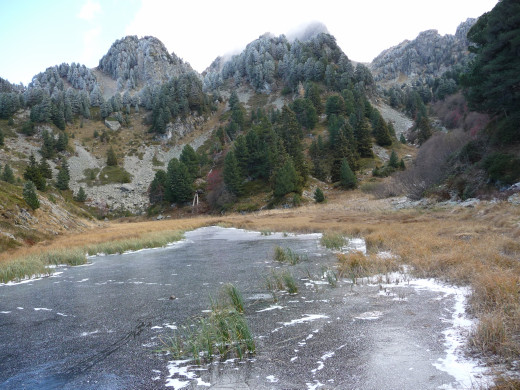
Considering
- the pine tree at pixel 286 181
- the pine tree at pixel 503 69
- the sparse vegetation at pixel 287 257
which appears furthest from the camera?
the pine tree at pixel 286 181

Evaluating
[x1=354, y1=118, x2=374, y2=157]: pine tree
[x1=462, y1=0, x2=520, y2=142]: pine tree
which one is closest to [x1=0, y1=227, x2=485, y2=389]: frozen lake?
[x1=462, y1=0, x2=520, y2=142]: pine tree

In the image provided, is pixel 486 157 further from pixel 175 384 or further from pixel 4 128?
pixel 4 128

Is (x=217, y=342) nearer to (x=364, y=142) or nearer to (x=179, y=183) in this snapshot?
(x=179, y=183)

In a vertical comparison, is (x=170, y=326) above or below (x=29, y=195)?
below

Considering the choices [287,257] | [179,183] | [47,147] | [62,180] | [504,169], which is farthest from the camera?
[47,147]

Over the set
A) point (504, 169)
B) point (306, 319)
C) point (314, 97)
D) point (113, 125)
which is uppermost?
point (113, 125)

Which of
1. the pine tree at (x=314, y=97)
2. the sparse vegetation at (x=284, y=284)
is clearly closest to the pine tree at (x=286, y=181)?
the sparse vegetation at (x=284, y=284)

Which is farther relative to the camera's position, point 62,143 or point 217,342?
point 62,143

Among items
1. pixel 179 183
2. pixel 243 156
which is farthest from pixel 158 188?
pixel 243 156

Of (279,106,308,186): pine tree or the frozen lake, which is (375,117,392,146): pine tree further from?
the frozen lake

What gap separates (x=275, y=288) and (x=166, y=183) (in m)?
75.7

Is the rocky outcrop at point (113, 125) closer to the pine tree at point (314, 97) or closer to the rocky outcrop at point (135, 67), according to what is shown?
the rocky outcrop at point (135, 67)

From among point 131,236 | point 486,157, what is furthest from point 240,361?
point 486,157

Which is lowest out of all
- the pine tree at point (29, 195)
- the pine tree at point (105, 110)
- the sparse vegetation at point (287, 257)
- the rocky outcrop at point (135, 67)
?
the sparse vegetation at point (287, 257)
